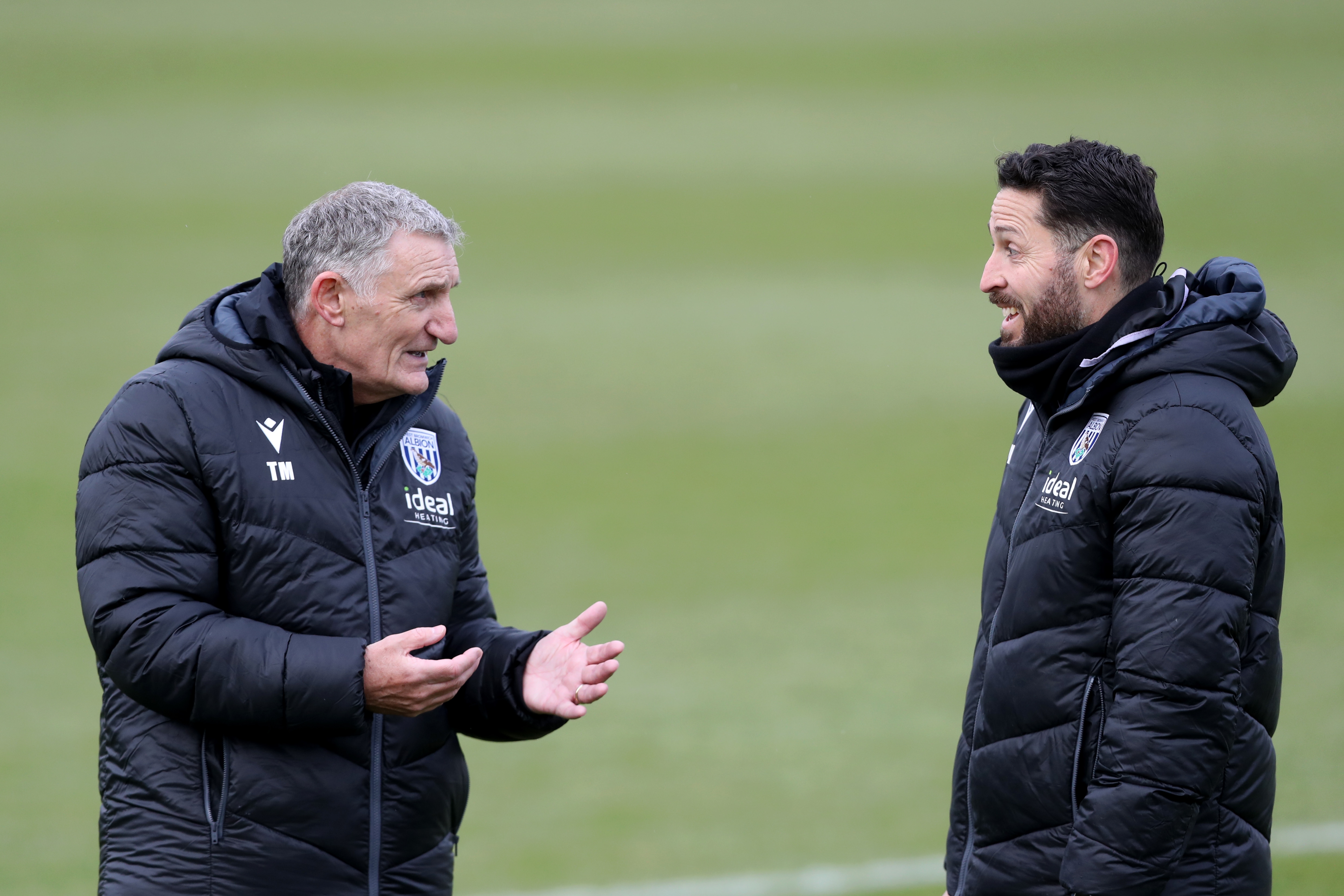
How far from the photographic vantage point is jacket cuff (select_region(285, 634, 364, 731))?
2.42 m

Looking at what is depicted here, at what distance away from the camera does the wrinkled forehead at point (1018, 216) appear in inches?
103

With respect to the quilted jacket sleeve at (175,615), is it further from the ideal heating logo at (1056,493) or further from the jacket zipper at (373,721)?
the ideal heating logo at (1056,493)

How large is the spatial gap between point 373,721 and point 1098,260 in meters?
1.53

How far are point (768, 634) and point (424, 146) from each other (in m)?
6.79

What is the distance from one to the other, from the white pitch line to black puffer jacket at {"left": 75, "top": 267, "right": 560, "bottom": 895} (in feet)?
6.88

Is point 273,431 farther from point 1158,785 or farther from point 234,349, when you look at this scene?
point 1158,785

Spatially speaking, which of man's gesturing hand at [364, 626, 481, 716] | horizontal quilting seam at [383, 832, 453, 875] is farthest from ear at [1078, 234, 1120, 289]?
horizontal quilting seam at [383, 832, 453, 875]

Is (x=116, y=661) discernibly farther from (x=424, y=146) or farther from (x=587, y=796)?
(x=424, y=146)

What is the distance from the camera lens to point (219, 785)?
2.48m

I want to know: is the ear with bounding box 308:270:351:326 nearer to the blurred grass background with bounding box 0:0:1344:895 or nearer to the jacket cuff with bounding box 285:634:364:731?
the jacket cuff with bounding box 285:634:364:731

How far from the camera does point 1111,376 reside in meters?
2.46

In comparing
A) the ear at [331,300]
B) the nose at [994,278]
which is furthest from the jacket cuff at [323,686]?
the nose at [994,278]

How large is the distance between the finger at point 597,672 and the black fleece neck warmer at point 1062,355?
0.90 meters

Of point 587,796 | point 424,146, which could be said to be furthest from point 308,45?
point 587,796
